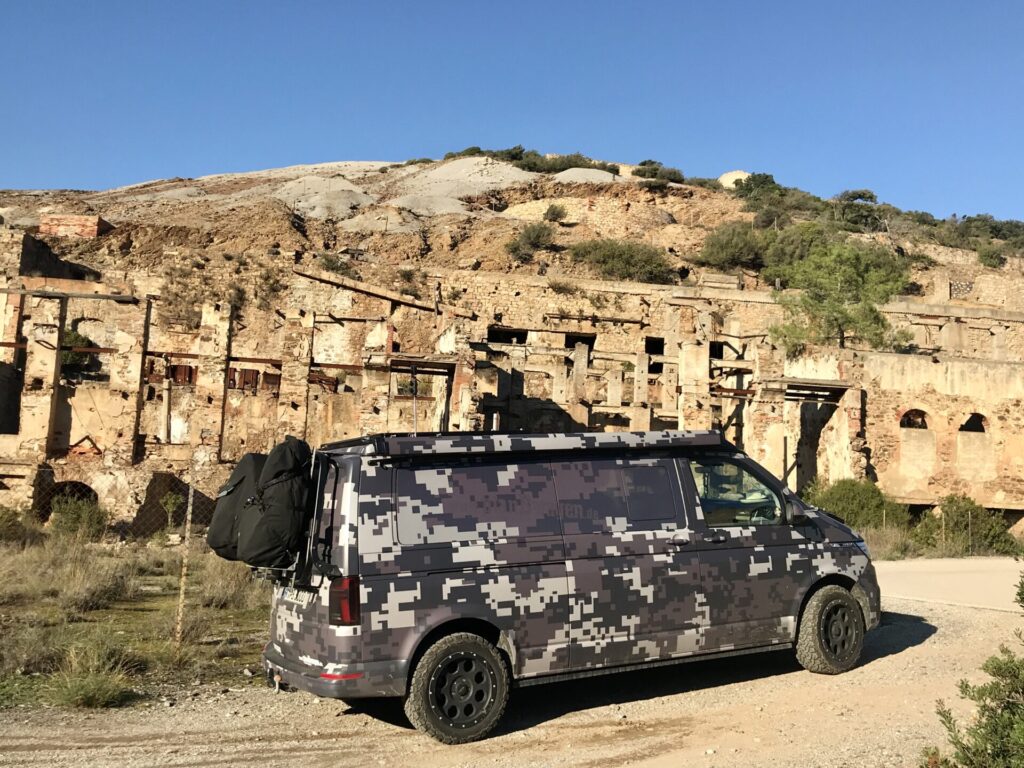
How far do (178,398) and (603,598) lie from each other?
97.7ft

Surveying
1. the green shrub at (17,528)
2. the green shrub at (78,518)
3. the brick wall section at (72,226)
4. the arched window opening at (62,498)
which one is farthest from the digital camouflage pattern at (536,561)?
the brick wall section at (72,226)

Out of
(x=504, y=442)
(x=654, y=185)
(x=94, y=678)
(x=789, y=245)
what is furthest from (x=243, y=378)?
(x=654, y=185)

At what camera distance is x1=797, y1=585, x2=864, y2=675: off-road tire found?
7699 mm

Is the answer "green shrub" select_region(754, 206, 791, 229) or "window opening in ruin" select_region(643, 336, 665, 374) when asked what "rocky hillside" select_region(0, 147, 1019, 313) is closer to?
"green shrub" select_region(754, 206, 791, 229)

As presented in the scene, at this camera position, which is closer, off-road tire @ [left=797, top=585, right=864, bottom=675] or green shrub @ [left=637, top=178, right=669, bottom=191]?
off-road tire @ [left=797, top=585, right=864, bottom=675]

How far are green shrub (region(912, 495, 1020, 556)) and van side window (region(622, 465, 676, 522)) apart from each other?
45.6ft

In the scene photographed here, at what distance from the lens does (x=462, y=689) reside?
6.39 m

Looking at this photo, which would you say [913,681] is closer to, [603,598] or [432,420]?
[603,598]

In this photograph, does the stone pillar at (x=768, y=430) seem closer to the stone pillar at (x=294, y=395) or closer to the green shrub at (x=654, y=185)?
the stone pillar at (x=294, y=395)

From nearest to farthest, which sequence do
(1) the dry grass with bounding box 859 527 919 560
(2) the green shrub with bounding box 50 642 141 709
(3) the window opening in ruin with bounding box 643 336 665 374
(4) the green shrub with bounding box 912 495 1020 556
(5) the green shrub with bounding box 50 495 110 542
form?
(2) the green shrub with bounding box 50 642 141 709, (1) the dry grass with bounding box 859 527 919 560, (5) the green shrub with bounding box 50 495 110 542, (4) the green shrub with bounding box 912 495 1020 556, (3) the window opening in ruin with bounding box 643 336 665 374

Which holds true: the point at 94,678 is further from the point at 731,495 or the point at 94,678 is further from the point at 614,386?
the point at 614,386

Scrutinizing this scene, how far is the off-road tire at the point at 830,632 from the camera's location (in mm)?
7699

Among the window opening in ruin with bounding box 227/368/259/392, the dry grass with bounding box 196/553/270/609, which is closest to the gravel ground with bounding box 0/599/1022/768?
the dry grass with bounding box 196/553/270/609

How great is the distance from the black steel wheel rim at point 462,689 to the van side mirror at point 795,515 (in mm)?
3097
